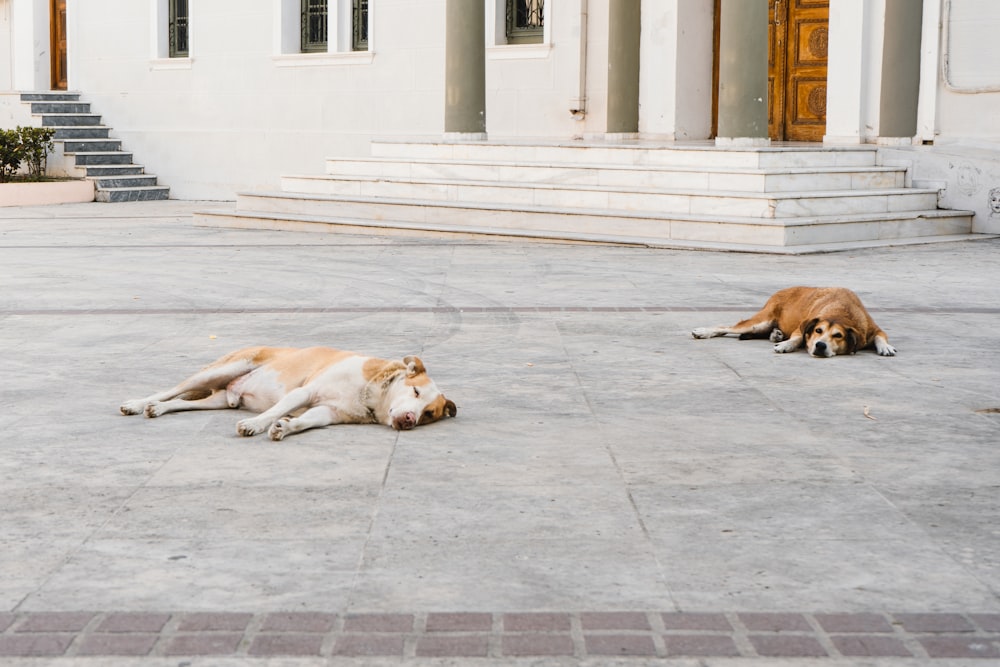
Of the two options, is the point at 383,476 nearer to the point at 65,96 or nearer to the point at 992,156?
the point at 992,156

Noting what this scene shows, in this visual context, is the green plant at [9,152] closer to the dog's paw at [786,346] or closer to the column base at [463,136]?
the column base at [463,136]

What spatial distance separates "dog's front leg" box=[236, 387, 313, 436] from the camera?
6.27 metres

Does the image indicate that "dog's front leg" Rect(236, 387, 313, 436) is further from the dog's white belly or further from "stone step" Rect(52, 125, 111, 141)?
"stone step" Rect(52, 125, 111, 141)

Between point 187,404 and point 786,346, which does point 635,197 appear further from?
point 187,404

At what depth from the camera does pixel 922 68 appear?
17.9 meters

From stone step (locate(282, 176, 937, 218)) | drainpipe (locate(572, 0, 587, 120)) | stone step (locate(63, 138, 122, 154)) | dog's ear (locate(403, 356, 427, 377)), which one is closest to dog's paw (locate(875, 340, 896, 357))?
dog's ear (locate(403, 356, 427, 377))

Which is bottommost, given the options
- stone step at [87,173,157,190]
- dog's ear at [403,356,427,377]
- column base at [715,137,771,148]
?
dog's ear at [403,356,427,377]

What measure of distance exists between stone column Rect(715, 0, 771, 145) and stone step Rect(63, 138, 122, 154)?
13.8m

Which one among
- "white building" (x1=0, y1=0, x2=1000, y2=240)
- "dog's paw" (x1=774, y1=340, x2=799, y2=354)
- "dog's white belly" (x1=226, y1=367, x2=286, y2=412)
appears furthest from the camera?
"white building" (x1=0, y1=0, x2=1000, y2=240)

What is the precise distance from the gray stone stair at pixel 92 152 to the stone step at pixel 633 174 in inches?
276

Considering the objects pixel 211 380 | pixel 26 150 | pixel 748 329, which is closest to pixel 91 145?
pixel 26 150

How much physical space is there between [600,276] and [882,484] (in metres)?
7.40

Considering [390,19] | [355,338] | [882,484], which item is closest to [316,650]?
[882,484]

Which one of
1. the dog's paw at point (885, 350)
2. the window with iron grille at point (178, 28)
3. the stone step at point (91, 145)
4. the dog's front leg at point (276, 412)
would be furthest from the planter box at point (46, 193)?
the dog's front leg at point (276, 412)
